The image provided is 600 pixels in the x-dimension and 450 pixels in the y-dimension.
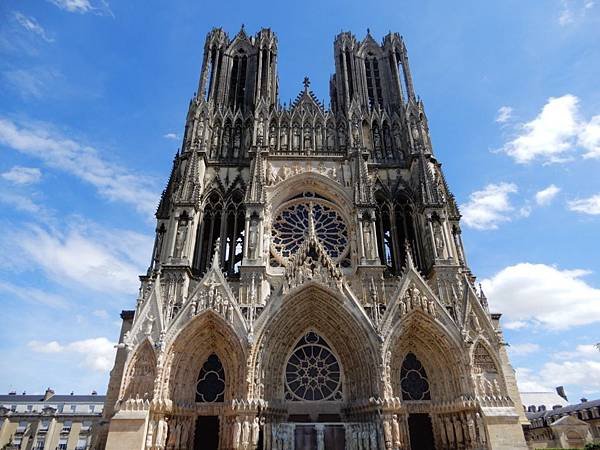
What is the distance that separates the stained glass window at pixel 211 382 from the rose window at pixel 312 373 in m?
2.57

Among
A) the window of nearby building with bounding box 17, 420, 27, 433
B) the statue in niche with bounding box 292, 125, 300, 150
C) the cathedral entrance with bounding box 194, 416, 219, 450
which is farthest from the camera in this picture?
the window of nearby building with bounding box 17, 420, 27, 433

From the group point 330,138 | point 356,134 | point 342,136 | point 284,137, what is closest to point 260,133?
point 284,137

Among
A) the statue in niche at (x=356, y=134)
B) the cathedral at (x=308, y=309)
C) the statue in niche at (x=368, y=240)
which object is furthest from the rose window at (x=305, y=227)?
the statue in niche at (x=356, y=134)

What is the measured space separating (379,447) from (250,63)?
23.1m

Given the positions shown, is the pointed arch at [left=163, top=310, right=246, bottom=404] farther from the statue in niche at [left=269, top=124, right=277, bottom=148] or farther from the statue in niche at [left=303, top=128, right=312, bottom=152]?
the statue in niche at [left=303, top=128, right=312, bottom=152]

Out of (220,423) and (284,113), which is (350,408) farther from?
(284,113)

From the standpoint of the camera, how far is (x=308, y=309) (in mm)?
16938

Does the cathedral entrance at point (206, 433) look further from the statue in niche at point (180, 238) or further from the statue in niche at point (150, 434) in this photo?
the statue in niche at point (180, 238)

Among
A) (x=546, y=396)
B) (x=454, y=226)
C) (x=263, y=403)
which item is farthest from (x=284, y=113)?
(x=546, y=396)

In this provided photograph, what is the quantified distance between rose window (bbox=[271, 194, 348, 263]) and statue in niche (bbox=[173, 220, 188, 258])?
4117 mm

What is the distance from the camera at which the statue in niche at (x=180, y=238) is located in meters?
18.3

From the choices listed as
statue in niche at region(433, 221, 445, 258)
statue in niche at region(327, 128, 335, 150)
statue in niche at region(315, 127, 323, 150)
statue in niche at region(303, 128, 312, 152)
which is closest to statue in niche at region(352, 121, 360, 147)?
statue in niche at region(327, 128, 335, 150)

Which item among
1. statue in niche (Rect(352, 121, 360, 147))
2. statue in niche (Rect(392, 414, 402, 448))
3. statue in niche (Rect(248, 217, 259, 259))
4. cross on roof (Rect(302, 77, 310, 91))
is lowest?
statue in niche (Rect(392, 414, 402, 448))

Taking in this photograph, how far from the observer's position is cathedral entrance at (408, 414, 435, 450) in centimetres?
1548
